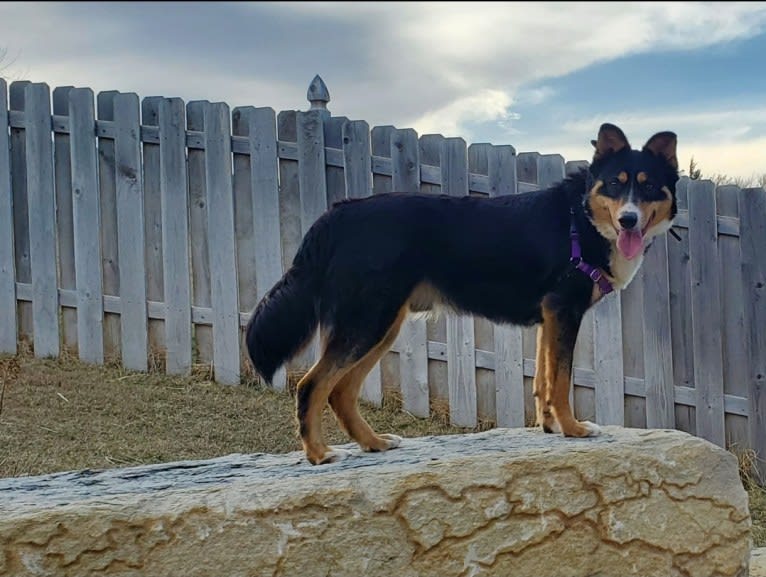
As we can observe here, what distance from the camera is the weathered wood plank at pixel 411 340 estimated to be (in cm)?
697

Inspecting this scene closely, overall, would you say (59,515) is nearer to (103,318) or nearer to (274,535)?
(274,535)

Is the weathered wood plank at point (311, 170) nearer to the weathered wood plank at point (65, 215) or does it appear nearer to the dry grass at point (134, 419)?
the dry grass at point (134, 419)

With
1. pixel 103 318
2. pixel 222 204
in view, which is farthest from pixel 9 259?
pixel 222 204

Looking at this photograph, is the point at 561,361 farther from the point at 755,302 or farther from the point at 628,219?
the point at 755,302

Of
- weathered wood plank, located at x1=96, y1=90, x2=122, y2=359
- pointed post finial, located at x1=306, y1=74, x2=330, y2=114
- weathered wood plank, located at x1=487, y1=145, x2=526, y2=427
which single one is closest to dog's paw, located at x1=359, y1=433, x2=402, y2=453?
weathered wood plank, located at x1=487, y1=145, x2=526, y2=427

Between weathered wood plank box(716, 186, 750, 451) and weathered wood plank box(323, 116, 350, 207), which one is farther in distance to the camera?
weathered wood plank box(323, 116, 350, 207)

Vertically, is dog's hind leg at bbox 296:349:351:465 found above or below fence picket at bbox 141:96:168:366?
below

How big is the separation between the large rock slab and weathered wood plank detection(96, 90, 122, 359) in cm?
371

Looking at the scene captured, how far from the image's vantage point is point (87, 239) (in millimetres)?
7781

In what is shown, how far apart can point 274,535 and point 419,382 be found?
3435 millimetres

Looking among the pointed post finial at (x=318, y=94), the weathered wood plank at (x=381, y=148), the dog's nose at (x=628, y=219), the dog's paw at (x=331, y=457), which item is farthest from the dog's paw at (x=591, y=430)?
the pointed post finial at (x=318, y=94)

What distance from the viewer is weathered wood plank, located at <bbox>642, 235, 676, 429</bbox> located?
6.50 meters

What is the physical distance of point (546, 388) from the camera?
13.9 feet

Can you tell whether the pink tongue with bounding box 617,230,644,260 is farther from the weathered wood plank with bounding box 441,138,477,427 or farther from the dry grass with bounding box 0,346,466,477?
the dry grass with bounding box 0,346,466,477
